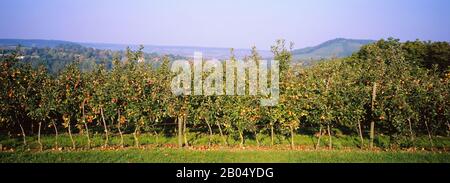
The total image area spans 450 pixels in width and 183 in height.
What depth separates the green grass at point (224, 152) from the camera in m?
13.5

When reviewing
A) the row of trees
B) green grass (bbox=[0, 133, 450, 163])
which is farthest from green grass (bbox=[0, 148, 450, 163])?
the row of trees

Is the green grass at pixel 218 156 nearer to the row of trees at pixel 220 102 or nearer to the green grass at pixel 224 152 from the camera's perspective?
the green grass at pixel 224 152

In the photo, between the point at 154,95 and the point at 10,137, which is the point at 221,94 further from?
the point at 10,137

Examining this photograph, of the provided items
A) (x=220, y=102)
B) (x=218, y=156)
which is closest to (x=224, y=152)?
(x=218, y=156)

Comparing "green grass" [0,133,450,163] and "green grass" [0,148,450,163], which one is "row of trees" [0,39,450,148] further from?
"green grass" [0,148,450,163]

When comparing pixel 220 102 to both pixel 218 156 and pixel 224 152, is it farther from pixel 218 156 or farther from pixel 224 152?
pixel 218 156

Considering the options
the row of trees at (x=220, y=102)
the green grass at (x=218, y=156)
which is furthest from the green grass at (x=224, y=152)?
the row of trees at (x=220, y=102)

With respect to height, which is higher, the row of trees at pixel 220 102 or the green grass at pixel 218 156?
the row of trees at pixel 220 102

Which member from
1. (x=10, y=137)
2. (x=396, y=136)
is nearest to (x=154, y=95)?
(x=10, y=137)

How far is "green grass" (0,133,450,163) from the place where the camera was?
1345cm

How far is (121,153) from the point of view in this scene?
1440cm
